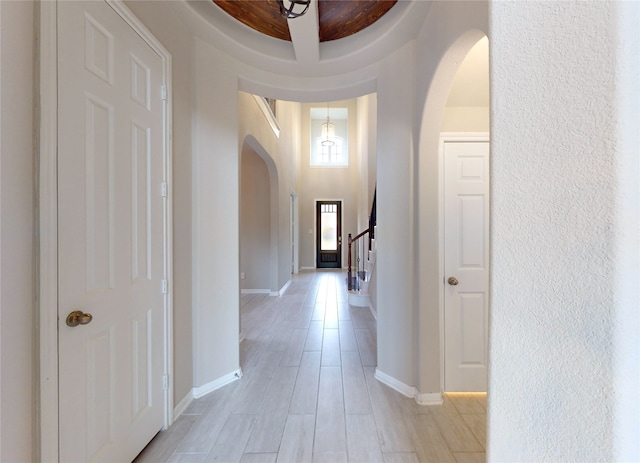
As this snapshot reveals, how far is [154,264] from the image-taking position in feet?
5.52

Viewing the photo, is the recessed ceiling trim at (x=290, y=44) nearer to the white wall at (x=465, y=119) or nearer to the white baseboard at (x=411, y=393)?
the white wall at (x=465, y=119)

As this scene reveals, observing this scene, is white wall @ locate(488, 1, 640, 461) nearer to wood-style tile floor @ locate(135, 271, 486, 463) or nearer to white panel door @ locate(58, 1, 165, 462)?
wood-style tile floor @ locate(135, 271, 486, 463)

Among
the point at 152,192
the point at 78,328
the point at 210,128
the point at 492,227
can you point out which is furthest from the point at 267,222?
the point at 492,227

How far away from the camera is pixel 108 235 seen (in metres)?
1.33

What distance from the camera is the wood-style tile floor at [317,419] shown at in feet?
5.15

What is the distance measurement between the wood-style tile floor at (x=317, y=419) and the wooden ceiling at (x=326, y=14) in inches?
115

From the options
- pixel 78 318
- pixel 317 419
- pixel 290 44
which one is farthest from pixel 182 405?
pixel 290 44

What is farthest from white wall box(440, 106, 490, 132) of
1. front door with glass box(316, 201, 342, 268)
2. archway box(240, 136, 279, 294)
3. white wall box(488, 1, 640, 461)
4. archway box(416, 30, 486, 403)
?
front door with glass box(316, 201, 342, 268)

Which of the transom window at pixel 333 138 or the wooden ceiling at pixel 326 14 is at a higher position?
the transom window at pixel 333 138

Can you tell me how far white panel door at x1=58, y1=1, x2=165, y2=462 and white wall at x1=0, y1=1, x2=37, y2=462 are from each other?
0.09 meters

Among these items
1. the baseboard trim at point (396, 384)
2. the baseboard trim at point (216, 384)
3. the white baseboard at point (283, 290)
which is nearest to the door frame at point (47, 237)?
the baseboard trim at point (216, 384)

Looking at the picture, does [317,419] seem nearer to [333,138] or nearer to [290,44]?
[290,44]

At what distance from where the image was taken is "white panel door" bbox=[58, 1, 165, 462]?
1128 millimetres

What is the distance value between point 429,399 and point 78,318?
2238mm
